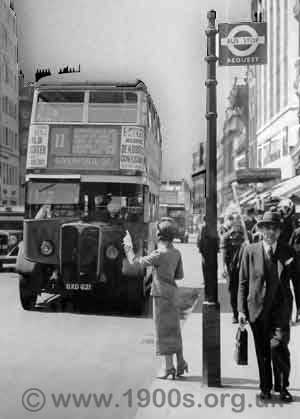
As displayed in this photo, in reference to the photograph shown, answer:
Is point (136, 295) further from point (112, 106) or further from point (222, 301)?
point (112, 106)

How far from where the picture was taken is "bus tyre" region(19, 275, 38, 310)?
13.0 metres

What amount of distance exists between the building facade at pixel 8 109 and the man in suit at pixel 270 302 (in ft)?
177

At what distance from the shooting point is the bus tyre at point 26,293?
12992 millimetres

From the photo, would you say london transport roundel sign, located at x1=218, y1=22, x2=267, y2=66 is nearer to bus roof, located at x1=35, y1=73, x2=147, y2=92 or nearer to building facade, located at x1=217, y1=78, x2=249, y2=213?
bus roof, located at x1=35, y1=73, x2=147, y2=92

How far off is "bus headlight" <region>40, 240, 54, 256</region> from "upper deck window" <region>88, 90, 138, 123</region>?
101 inches

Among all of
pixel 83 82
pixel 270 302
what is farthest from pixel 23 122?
pixel 270 302

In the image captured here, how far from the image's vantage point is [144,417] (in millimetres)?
5777

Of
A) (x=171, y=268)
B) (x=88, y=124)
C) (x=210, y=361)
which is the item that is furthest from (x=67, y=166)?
(x=210, y=361)

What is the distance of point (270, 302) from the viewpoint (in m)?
6.16

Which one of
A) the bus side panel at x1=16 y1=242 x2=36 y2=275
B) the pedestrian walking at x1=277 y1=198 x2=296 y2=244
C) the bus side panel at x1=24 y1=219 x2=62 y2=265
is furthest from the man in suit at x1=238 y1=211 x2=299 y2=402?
the bus side panel at x1=16 y1=242 x2=36 y2=275

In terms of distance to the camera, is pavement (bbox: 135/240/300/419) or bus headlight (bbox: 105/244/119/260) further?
Answer: bus headlight (bbox: 105/244/119/260)

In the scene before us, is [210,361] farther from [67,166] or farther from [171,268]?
[67,166]

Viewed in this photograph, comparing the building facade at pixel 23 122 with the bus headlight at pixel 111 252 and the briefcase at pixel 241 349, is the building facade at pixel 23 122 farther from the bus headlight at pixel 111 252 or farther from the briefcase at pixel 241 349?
the briefcase at pixel 241 349

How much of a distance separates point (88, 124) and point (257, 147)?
4349 cm
